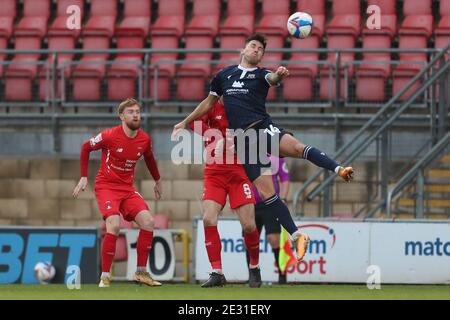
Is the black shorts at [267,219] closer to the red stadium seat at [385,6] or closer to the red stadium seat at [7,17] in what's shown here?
the red stadium seat at [385,6]

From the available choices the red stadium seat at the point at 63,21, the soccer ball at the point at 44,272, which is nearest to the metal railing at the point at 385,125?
the soccer ball at the point at 44,272

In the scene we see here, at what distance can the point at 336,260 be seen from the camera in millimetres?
17422

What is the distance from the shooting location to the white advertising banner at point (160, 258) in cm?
1812

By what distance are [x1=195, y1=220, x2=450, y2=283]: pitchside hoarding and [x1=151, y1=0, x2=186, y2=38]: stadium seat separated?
5.33 metres

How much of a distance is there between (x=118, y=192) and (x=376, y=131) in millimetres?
5094

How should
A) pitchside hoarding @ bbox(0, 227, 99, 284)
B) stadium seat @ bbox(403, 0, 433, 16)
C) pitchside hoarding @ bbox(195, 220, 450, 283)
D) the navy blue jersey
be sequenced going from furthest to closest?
stadium seat @ bbox(403, 0, 433, 16), pitchside hoarding @ bbox(0, 227, 99, 284), pitchside hoarding @ bbox(195, 220, 450, 283), the navy blue jersey

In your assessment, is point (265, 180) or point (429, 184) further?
point (429, 184)

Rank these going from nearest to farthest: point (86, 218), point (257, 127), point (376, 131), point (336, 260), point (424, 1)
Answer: point (257, 127)
point (336, 260)
point (376, 131)
point (86, 218)
point (424, 1)

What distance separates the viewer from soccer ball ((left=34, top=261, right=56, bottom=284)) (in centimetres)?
1736

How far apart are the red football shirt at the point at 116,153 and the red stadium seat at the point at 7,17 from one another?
8110mm

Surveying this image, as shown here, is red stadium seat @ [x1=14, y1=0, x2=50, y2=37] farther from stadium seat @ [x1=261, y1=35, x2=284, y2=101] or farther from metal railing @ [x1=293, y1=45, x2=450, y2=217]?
metal railing @ [x1=293, y1=45, x2=450, y2=217]

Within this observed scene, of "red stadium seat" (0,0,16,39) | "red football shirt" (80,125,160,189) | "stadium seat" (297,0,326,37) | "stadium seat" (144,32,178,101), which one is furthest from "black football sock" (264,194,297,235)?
"red stadium seat" (0,0,16,39)
